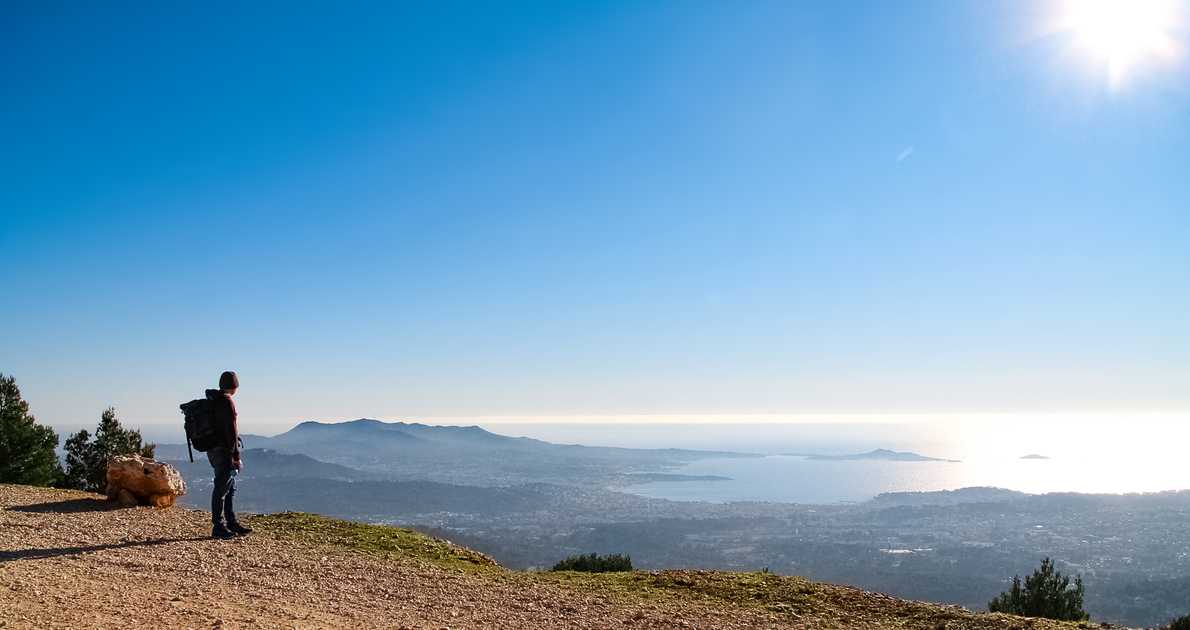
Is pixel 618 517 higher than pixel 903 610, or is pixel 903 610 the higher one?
pixel 903 610

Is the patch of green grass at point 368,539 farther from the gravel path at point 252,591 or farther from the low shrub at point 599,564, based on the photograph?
the low shrub at point 599,564

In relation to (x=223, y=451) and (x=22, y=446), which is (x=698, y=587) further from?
(x=22, y=446)

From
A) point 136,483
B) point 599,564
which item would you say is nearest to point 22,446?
point 136,483

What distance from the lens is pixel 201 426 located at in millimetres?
10539

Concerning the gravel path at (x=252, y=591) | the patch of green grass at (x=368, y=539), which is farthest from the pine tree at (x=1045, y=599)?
the patch of green grass at (x=368, y=539)

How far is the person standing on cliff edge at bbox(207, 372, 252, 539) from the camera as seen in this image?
1055cm

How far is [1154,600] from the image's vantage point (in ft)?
124

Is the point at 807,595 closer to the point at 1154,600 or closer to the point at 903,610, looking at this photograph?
the point at 903,610

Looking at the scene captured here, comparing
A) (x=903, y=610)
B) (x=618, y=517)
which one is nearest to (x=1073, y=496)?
(x=618, y=517)

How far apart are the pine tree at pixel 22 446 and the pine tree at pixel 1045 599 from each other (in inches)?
1179

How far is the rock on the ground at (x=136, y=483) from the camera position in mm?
13234

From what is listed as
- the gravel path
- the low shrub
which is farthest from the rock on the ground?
the low shrub

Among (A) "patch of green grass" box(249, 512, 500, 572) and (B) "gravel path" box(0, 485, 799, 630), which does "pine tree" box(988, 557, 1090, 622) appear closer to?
(B) "gravel path" box(0, 485, 799, 630)

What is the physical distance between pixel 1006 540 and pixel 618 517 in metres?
49.3
